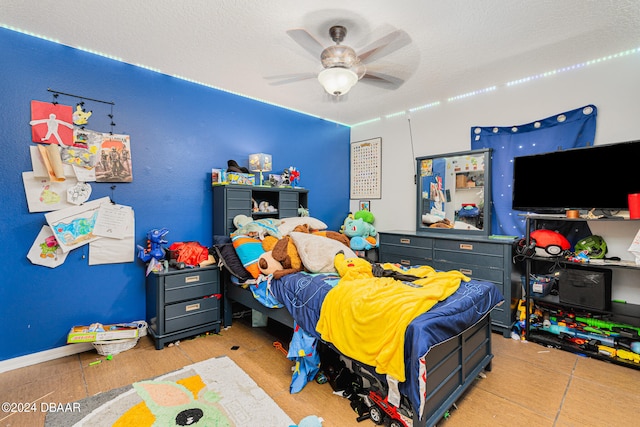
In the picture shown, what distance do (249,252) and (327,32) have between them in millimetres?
2036

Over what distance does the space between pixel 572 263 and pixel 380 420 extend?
226 cm

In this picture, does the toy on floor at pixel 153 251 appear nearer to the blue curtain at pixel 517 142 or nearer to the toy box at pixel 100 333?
the toy box at pixel 100 333

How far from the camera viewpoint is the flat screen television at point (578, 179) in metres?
2.43

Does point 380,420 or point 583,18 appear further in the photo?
point 583,18

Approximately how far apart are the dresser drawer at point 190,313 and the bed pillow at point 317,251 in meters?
Result: 1.11

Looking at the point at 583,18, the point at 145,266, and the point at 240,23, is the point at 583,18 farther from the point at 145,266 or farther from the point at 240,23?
the point at 145,266

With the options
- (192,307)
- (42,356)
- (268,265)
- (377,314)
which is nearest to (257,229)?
(268,265)

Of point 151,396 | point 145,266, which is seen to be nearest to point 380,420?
point 151,396

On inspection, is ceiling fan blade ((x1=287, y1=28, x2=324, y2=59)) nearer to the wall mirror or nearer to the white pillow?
the white pillow

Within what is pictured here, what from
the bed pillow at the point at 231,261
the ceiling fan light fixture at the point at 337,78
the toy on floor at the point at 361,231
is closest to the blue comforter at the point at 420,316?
the bed pillow at the point at 231,261

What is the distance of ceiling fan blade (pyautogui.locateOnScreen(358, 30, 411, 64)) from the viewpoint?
6.15 feet

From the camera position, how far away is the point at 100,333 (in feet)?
8.13

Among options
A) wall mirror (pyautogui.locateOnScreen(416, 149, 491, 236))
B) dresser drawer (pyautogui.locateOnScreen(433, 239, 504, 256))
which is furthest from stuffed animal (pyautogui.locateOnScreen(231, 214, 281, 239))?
wall mirror (pyautogui.locateOnScreen(416, 149, 491, 236))

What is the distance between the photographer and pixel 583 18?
7.10 ft
